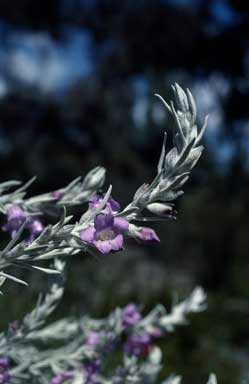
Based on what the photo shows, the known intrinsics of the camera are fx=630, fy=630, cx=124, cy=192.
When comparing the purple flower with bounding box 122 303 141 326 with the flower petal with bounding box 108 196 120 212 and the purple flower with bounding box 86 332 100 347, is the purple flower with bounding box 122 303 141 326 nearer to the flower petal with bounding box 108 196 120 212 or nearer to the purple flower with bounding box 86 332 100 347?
the purple flower with bounding box 86 332 100 347

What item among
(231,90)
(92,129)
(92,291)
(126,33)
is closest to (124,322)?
(92,291)

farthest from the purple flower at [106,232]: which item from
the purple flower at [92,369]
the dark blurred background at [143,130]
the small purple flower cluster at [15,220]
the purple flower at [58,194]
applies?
the dark blurred background at [143,130]

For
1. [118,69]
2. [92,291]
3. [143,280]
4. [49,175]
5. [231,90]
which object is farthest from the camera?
[231,90]

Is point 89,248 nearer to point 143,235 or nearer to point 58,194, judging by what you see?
point 143,235

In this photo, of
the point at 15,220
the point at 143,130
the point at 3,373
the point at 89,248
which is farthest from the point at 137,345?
the point at 143,130

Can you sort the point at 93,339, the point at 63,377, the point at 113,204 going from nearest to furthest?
the point at 113,204 < the point at 63,377 < the point at 93,339

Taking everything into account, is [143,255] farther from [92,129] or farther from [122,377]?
[122,377]

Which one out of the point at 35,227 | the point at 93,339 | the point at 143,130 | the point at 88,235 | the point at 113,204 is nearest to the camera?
the point at 88,235
